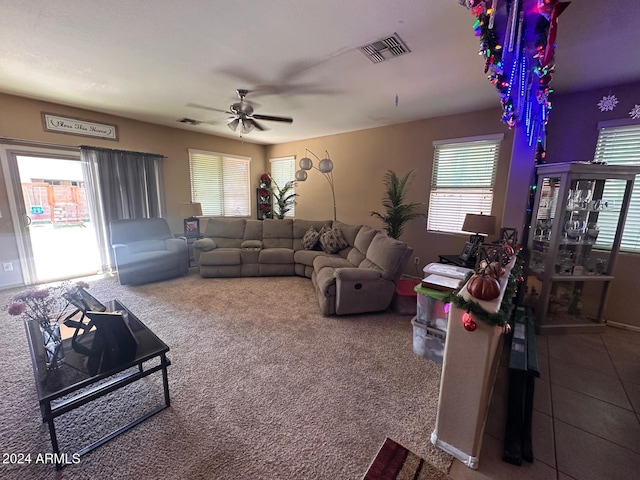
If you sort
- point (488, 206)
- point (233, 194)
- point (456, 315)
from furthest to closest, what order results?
point (233, 194) < point (488, 206) < point (456, 315)

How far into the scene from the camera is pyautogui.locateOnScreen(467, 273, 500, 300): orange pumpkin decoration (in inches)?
51.5

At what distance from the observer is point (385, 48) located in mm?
2162

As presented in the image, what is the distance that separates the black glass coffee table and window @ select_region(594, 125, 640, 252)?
4417mm

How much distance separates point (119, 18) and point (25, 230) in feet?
12.0

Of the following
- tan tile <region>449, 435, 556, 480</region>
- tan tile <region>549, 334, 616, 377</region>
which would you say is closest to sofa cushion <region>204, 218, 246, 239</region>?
tan tile <region>449, 435, 556, 480</region>

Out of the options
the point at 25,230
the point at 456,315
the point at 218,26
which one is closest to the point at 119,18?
the point at 218,26

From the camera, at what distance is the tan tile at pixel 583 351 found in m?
2.28

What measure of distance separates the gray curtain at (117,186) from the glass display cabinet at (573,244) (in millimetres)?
5802

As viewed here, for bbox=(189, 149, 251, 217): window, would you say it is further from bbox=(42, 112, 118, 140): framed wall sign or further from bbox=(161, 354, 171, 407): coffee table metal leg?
bbox=(161, 354, 171, 407): coffee table metal leg

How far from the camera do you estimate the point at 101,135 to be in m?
4.16

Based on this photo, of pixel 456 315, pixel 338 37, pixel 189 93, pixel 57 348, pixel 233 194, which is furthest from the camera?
pixel 233 194

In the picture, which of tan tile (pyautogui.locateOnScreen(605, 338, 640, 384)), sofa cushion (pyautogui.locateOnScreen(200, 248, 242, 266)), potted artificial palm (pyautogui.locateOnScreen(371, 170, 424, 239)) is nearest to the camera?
tan tile (pyautogui.locateOnScreen(605, 338, 640, 384))

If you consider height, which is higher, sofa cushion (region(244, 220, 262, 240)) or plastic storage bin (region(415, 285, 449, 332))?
sofa cushion (region(244, 220, 262, 240))

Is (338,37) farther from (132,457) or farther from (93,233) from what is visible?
(93,233)
